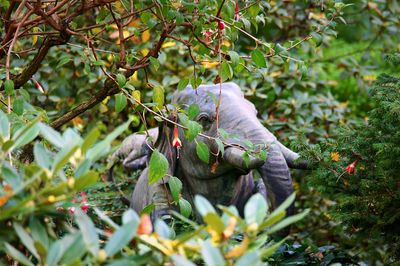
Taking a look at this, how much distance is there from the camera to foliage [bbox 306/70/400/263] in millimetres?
2428

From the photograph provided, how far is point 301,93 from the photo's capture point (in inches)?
181

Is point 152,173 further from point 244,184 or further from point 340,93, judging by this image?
point 340,93

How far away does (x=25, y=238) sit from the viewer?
1287 mm

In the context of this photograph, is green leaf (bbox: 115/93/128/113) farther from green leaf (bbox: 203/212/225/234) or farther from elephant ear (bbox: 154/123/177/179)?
green leaf (bbox: 203/212/225/234)

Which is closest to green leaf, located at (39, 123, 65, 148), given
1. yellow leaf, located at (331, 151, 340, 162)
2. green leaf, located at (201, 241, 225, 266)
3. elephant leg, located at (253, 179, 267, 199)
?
green leaf, located at (201, 241, 225, 266)

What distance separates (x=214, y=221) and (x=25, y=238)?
289 millimetres

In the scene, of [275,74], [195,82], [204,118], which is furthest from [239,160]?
[275,74]

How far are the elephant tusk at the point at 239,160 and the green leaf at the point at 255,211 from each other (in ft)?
3.88

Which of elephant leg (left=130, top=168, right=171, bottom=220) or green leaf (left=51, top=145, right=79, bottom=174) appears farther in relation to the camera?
elephant leg (left=130, top=168, right=171, bottom=220)

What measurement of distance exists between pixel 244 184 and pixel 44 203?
1.76 meters

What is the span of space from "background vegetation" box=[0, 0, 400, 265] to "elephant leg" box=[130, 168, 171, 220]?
10 centimetres

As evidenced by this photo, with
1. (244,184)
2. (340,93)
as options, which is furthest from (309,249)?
(340,93)

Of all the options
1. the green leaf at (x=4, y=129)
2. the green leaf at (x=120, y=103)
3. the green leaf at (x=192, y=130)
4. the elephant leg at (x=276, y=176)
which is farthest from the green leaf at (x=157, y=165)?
the green leaf at (x=4, y=129)

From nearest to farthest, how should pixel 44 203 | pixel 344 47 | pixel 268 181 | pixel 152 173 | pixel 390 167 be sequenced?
pixel 44 203 → pixel 152 173 → pixel 390 167 → pixel 268 181 → pixel 344 47
